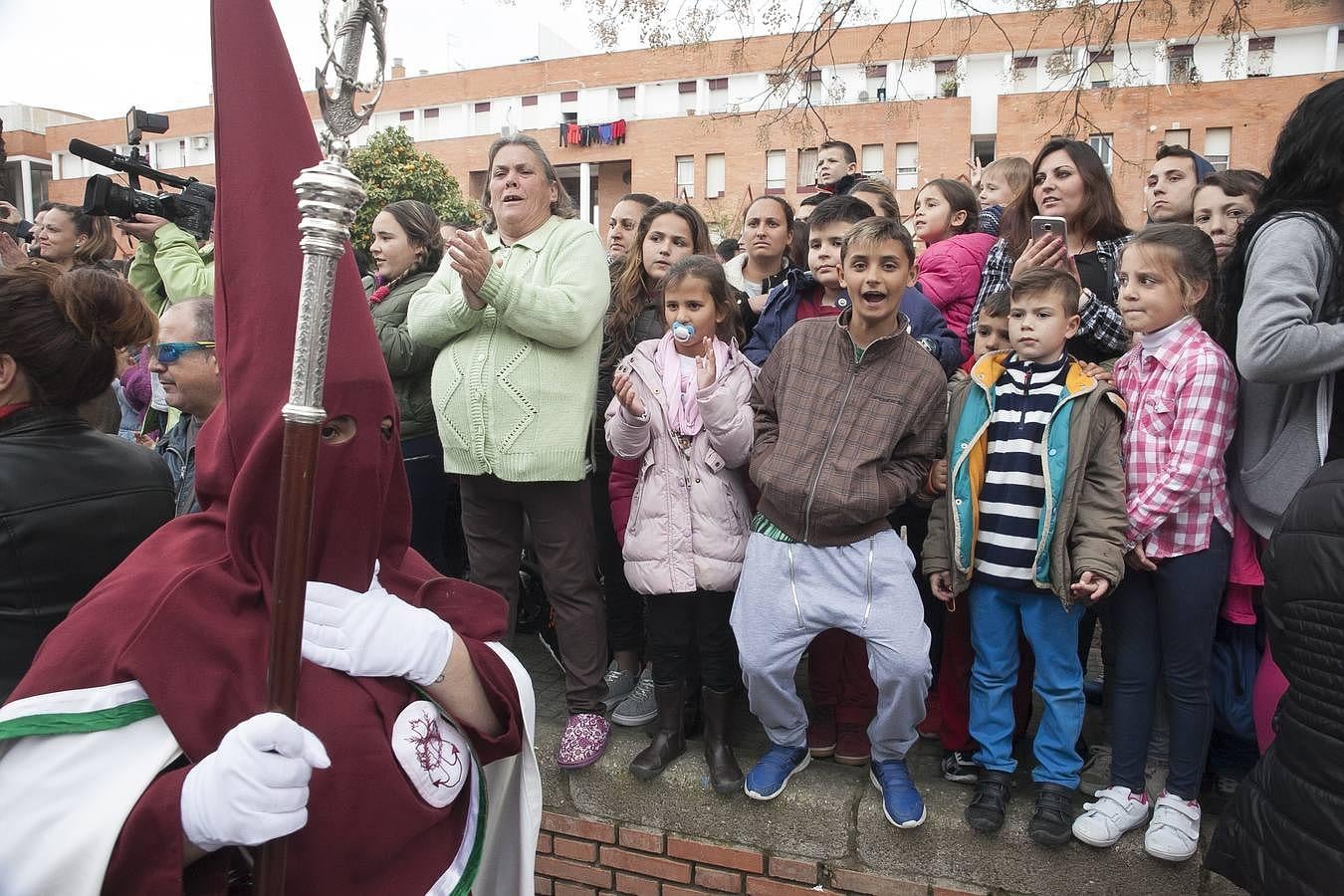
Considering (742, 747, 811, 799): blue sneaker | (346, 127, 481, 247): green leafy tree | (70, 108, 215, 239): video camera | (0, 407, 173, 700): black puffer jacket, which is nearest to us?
(0, 407, 173, 700): black puffer jacket

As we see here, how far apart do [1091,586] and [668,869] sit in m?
1.64

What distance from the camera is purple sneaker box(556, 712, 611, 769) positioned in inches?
123

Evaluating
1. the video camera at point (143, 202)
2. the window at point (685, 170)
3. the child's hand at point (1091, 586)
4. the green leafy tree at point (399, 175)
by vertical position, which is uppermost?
the window at point (685, 170)

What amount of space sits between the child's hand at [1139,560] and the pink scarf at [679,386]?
55.1 inches

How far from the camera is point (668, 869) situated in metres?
3.02

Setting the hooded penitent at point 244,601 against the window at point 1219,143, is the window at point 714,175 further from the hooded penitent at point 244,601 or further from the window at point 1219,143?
the hooded penitent at point 244,601

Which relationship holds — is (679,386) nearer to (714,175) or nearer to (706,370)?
(706,370)

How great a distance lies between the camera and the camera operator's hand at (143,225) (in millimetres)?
4312

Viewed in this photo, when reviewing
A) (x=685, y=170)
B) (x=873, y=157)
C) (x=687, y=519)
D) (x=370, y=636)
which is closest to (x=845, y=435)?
(x=687, y=519)

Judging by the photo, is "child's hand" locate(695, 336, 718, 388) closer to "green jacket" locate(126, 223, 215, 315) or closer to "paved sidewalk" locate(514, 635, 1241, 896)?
"paved sidewalk" locate(514, 635, 1241, 896)

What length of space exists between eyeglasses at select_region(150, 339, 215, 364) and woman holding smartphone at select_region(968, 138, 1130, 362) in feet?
8.87

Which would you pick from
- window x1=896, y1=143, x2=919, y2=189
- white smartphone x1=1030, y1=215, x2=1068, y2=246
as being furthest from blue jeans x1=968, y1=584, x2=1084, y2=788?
window x1=896, y1=143, x2=919, y2=189

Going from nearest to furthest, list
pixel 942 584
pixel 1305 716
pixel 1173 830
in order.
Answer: pixel 1305 716
pixel 1173 830
pixel 942 584

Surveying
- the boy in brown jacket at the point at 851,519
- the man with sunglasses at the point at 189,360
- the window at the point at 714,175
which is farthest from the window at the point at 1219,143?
the man with sunglasses at the point at 189,360
